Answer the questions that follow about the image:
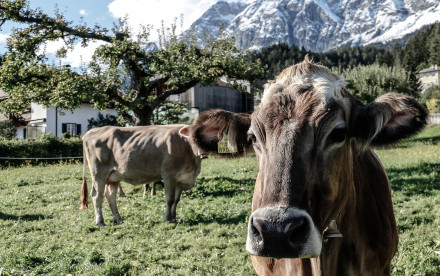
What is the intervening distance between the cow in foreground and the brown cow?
5.42m

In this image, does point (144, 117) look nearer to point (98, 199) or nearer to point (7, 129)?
point (98, 199)

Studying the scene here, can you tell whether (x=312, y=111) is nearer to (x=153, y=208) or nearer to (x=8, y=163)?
(x=153, y=208)

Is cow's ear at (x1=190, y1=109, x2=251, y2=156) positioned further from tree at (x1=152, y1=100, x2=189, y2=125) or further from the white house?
the white house

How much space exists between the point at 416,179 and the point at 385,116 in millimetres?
8751

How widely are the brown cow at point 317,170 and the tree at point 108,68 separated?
10.1 metres

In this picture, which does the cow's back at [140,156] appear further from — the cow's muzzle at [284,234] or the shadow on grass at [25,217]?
the cow's muzzle at [284,234]

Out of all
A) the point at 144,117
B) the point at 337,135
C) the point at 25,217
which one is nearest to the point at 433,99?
the point at 144,117

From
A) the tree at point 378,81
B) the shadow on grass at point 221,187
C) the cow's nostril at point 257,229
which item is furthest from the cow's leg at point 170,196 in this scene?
the tree at point 378,81

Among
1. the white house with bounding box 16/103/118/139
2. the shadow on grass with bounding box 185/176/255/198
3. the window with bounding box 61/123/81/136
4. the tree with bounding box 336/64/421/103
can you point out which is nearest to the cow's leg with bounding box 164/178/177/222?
the shadow on grass with bounding box 185/176/255/198

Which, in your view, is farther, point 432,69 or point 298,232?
point 432,69

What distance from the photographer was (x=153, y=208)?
29.9 feet

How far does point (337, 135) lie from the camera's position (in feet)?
7.58

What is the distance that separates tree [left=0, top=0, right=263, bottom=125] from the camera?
12078mm

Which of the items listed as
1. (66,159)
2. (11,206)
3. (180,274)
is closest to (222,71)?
(11,206)
